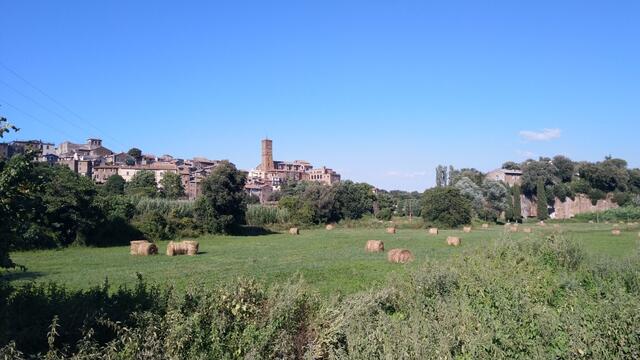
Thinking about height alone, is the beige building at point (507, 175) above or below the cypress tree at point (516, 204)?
above

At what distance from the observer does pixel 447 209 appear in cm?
6738

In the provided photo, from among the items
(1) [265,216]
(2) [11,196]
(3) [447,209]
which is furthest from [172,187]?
(2) [11,196]

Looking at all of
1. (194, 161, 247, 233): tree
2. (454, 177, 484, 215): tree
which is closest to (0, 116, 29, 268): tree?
(194, 161, 247, 233): tree

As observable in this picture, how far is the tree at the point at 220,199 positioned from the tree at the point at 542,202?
7418 centimetres

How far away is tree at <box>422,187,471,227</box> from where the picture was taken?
66938 mm

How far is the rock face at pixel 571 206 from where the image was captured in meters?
113

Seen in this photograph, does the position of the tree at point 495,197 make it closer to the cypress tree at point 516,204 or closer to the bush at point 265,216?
the cypress tree at point 516,204

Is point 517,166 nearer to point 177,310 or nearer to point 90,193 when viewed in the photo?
point 90,193

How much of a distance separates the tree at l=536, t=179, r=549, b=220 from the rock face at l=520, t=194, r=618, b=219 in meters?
5.49

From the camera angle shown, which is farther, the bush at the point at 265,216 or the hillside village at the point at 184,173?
the hillside village at the point at 184,173

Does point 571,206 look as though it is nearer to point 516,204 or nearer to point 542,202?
point 542,202

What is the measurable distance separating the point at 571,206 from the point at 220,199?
93.7 m

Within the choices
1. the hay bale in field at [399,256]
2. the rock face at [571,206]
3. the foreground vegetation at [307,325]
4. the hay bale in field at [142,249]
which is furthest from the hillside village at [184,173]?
the foreground vegetation at [307,325]

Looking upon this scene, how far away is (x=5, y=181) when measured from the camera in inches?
248
